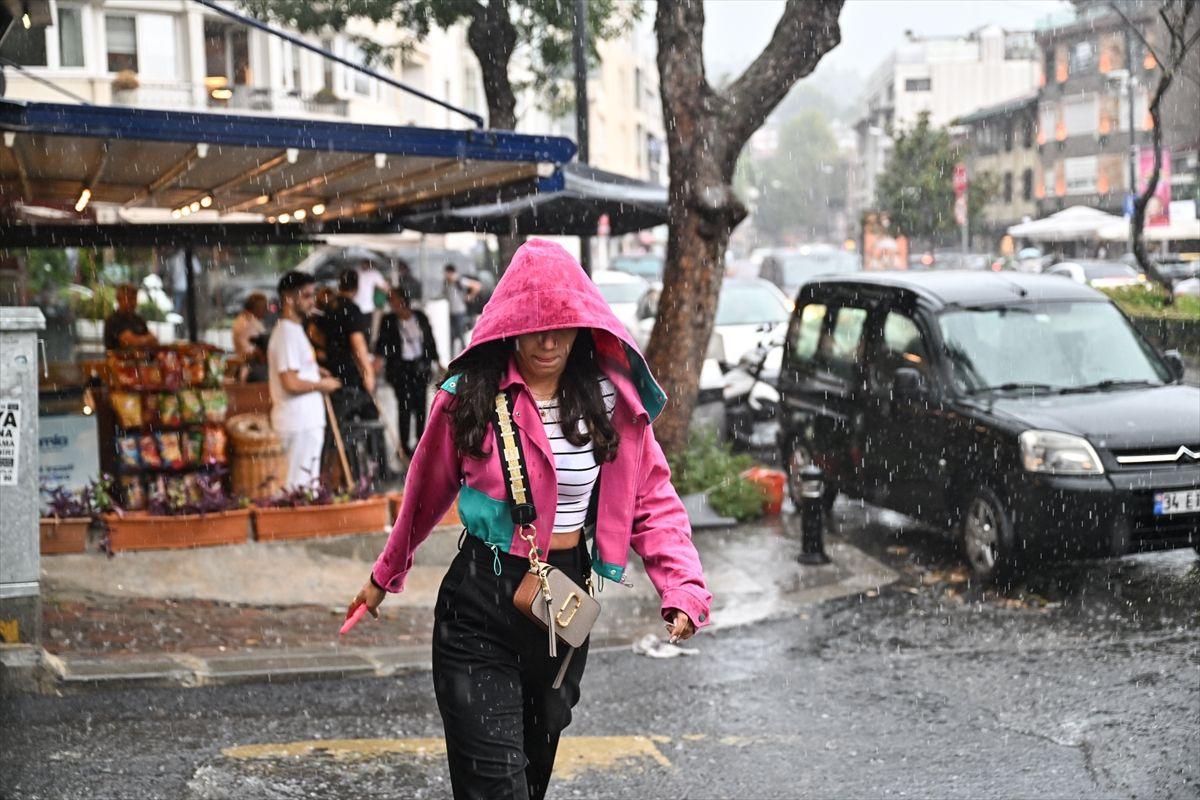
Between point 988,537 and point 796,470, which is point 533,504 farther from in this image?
point 796,470

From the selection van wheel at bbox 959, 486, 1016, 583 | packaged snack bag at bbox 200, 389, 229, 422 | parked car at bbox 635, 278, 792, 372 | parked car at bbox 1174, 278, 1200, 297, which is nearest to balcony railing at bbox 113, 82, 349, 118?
parked car at bbox 635, 278, 792, 372

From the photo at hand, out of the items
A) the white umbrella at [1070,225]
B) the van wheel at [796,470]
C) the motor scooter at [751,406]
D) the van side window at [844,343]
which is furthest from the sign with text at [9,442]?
the white umbrella at [1070,225]

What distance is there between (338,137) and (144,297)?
1876 centimetres

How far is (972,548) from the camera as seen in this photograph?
8.67 m

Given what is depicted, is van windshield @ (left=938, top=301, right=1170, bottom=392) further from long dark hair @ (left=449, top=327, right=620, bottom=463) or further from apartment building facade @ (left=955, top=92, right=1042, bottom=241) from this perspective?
apartment building facade @ (left=955, top=92, right=1042, bottom=241)

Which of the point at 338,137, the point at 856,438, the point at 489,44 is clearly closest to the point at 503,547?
the point at 338,137

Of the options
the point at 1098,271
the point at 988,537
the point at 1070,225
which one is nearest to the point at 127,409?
the point at 988,537

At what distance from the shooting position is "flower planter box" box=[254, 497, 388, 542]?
29.8 feet

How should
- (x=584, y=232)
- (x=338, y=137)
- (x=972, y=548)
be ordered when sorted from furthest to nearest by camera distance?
(x=584, y=232)
(x=972, y=548)
(x=338, y=137)

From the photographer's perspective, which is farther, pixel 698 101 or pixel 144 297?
pixel 144 297

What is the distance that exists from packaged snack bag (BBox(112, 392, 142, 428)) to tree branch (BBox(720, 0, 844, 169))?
475 centimetres

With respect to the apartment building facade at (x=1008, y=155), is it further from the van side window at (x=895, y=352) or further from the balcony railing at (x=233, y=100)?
the van side window at (x=895, y=352)

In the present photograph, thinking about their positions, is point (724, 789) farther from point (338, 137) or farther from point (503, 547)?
point (338, 137)

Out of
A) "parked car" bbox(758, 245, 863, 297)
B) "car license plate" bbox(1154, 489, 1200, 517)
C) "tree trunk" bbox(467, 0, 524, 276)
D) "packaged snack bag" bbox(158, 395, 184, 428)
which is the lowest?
"car license plate" bbox(1154, 489, 1200, 517)
